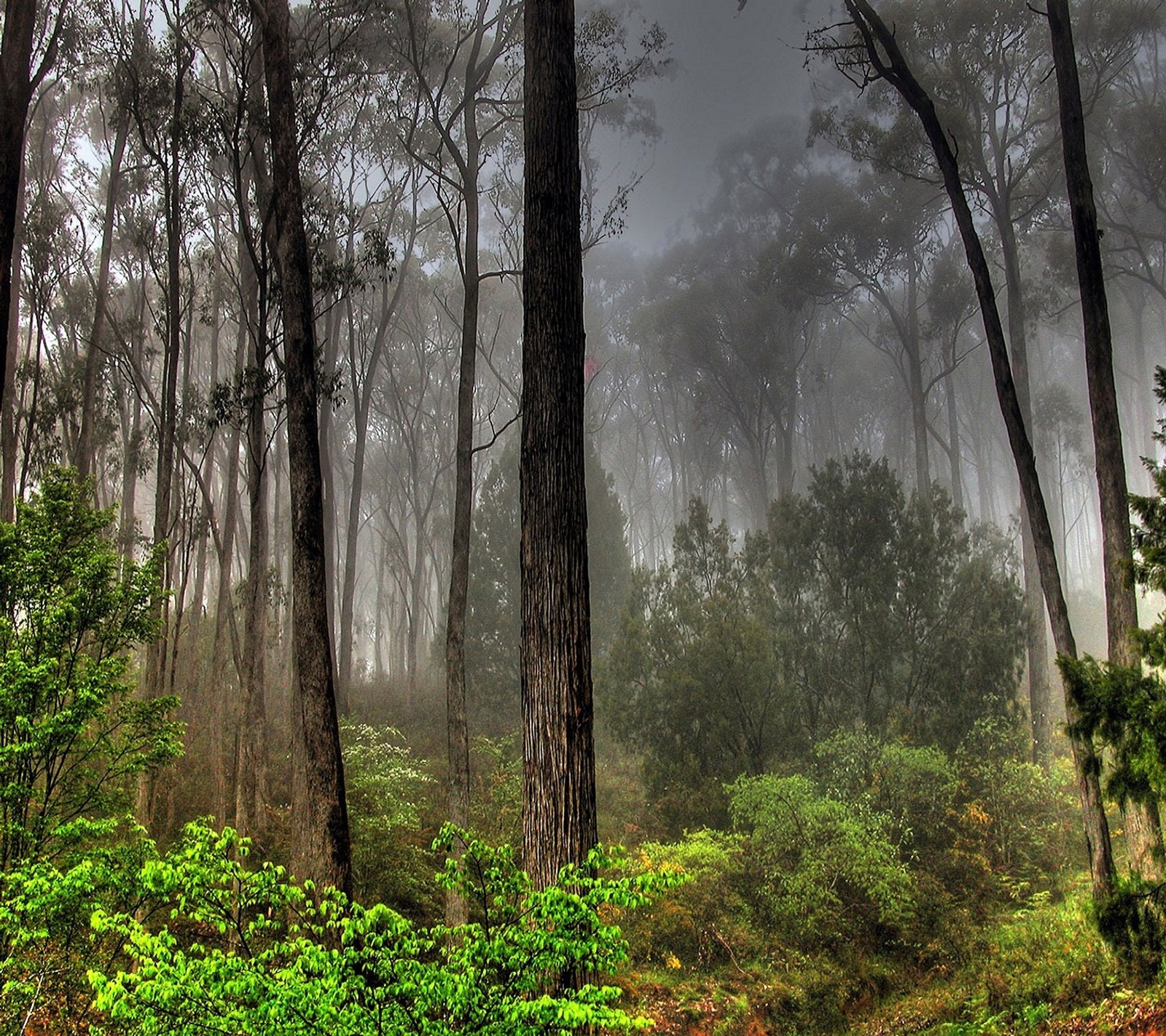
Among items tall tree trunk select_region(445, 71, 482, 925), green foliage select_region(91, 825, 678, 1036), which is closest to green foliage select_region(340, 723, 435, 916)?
tall tree trunk select_region(445, 71, 482, 925)

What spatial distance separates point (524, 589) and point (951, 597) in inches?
471

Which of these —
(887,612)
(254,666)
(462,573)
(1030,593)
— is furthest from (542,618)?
(1030,593)

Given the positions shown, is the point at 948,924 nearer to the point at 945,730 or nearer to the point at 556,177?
the point at 945,730

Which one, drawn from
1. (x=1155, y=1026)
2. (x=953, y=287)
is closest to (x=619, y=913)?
(x=1155, y=1026)

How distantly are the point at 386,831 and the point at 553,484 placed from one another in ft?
26.0

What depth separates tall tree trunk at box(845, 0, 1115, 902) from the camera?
25.7 ft

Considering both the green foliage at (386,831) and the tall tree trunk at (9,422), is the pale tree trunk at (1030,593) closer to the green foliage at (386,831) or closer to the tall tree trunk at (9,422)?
the green foliage at (386,831)

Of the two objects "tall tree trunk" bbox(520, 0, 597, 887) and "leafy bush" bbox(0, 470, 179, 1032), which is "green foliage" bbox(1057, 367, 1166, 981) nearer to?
"tall tree trunk" bbox(520, 0, 597, 887)

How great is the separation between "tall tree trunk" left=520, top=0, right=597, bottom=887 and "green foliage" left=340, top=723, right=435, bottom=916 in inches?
226

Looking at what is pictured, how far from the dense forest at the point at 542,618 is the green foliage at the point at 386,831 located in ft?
0.29

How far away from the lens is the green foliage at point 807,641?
1325 centimetres

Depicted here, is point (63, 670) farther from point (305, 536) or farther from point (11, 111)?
point (11, 111)

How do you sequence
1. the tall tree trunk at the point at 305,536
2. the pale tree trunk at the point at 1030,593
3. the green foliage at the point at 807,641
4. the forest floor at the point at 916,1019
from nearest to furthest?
1. the forest floor at the point at 916,1019
2. the tall tree trunk at the point at 305,536
3. the green foliage at the point at 807,641
4. the pale tree trunk at the point at 1030,593

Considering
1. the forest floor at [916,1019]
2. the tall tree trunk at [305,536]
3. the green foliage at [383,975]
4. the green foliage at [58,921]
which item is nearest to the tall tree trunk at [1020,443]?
the forest floor at [916,1019]
